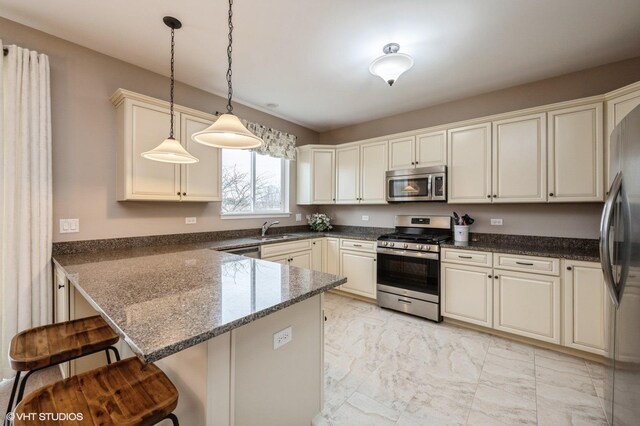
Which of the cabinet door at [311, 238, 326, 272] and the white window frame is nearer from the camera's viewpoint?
the white window frame

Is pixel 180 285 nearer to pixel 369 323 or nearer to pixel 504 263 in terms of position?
pixel 369 323

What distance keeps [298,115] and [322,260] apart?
2.24 metres

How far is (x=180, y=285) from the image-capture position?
1.31 meters

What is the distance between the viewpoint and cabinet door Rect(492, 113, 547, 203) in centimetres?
267

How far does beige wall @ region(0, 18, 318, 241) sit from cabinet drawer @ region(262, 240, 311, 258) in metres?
1.11

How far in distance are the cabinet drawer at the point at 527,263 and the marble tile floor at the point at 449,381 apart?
73 centimetres

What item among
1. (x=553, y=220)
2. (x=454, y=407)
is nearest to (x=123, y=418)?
(x=454, y=407)

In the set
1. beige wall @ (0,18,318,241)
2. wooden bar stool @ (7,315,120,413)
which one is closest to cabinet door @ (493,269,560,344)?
wooden bar stool @ (7,315,120,413)

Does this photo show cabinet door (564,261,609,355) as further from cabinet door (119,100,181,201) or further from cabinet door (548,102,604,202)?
cabinet door (119,100,181,201)

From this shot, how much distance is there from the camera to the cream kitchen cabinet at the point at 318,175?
14.0 feet

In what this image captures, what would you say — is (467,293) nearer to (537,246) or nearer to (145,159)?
(537,246)

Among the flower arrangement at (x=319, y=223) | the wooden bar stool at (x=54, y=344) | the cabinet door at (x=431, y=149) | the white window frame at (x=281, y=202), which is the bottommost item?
the wooden bar stool at (x=54, y=344)

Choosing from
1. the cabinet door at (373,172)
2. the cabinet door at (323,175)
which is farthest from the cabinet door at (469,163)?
the cabinet door at (323,175)

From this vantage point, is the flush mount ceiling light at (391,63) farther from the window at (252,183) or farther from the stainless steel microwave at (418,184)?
the window at (252,183)
